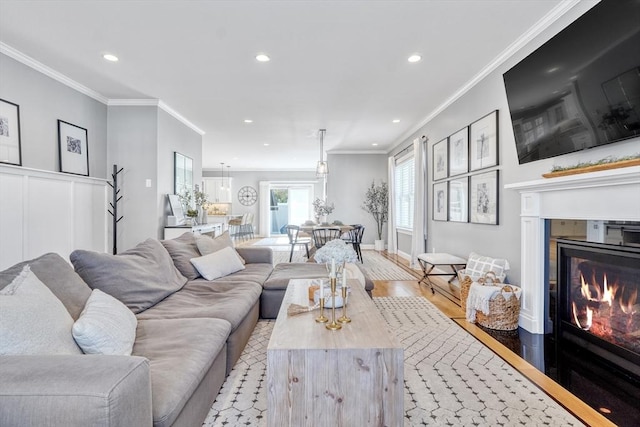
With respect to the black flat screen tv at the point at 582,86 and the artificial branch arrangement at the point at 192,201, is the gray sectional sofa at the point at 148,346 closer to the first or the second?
the artificial branch arrangement at the point at 192,201

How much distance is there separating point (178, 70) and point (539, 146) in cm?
363

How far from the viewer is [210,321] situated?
185 cm

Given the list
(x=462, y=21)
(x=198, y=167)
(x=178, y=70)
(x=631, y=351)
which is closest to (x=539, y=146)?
(x=462, y=21)

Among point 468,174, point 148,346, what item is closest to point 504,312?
point 468,174

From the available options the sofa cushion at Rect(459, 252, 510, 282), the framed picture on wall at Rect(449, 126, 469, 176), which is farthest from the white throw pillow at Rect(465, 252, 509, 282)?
the framed picture on wall at Rect(449, 126, 469, 176)

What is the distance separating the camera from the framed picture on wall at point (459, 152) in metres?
4.06

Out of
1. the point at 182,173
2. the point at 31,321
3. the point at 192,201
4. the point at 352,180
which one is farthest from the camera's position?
the point at 352,180

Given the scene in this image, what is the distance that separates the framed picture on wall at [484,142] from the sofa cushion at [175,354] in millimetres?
3131

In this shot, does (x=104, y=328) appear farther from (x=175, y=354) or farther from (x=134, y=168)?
(x=134, y=168)

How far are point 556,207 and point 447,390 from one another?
65.3 inches

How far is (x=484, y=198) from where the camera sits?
143 inches

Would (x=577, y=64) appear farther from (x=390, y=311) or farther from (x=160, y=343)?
(x=160, y=343)

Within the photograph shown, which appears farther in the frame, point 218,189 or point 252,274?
point 218,189

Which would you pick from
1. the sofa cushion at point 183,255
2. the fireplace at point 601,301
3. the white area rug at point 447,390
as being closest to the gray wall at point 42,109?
the sofa cushion at point 183,255
